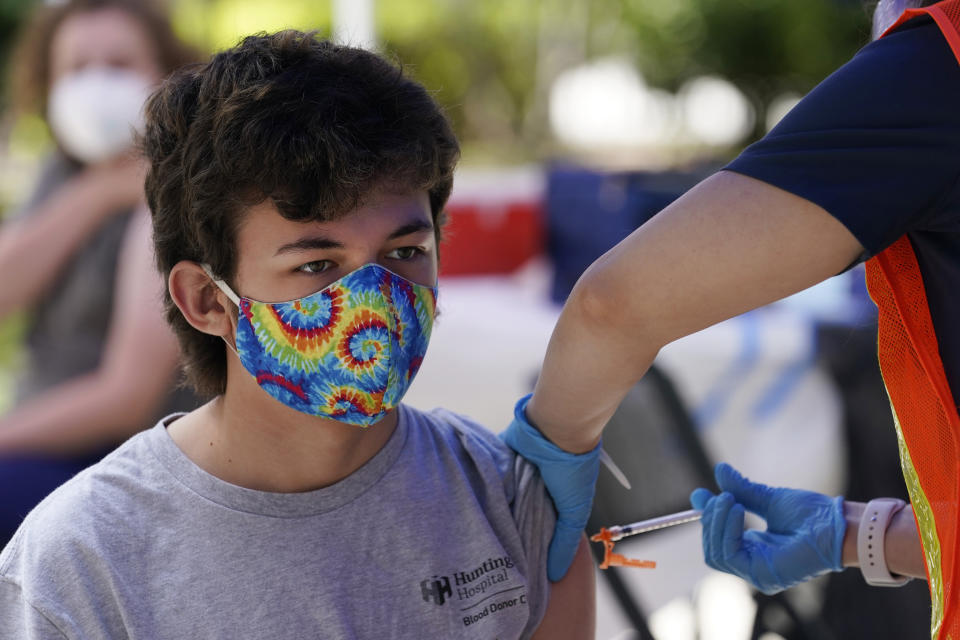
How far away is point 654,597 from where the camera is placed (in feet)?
9.42

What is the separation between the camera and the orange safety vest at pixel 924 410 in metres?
1.22

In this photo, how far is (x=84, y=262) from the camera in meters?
3.06

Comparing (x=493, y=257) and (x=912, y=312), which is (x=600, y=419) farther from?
Answer: (x=493, y=257)

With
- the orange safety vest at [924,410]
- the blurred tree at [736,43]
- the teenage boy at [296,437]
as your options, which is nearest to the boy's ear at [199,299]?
the teenage boy at [296,437]

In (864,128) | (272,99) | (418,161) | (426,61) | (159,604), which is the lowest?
(159,604)

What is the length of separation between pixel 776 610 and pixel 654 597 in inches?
12.8

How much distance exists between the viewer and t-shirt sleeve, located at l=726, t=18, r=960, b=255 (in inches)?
43.3

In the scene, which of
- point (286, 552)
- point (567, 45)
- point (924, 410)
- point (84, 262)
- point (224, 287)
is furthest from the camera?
point (567, 45)

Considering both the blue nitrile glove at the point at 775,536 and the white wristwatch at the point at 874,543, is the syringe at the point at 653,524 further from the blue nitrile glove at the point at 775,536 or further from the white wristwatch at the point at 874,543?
the white wristwatch at the point at 874,543

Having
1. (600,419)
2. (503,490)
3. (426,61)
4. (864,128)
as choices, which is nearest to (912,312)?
(864,128)

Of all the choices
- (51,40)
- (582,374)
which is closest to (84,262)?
(51,40)

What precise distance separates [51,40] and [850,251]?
294cm

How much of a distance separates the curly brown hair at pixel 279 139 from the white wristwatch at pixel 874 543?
2.77ft

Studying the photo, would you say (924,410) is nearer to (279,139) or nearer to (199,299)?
(279,139)
